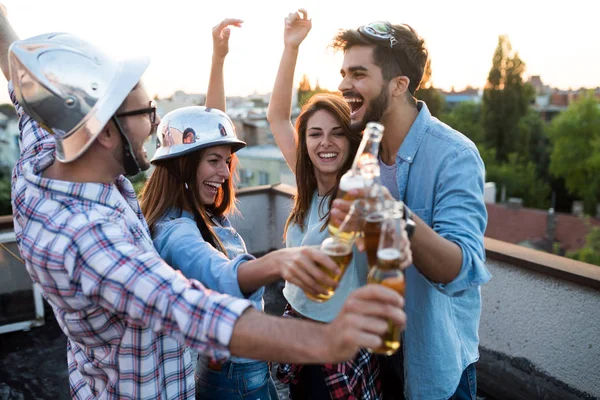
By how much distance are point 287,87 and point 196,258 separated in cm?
169

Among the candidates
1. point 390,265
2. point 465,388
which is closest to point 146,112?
point 390,265

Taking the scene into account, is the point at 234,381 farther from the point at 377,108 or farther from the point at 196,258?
the point at 377,108

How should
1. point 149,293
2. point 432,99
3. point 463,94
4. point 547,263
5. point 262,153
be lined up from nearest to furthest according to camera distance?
point 149,293 < point 547,263 < point 262,153 < point 432,99 < point 463,94

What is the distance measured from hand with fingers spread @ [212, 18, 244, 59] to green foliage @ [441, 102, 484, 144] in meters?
58.8

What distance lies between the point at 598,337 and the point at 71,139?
3.50 meters

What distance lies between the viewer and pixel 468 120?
61594 millimetres

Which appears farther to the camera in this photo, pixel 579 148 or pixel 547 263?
pixel 579 148

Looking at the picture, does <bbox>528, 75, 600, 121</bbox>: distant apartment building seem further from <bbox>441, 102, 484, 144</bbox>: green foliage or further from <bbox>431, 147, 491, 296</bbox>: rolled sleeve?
<bbox>431, 147, 491, 296</bbox>: rolled sleeve

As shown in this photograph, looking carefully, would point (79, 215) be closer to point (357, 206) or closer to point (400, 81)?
point (357, 206)

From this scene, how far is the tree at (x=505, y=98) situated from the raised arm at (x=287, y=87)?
5586 cm

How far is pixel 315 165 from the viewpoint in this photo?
9.34 ft

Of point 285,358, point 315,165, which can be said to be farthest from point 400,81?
point 285,358

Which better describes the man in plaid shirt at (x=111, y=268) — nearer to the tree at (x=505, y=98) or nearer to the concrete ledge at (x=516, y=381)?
the concrete ledge at (x=516, y=381)

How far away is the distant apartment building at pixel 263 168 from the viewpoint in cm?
3403
